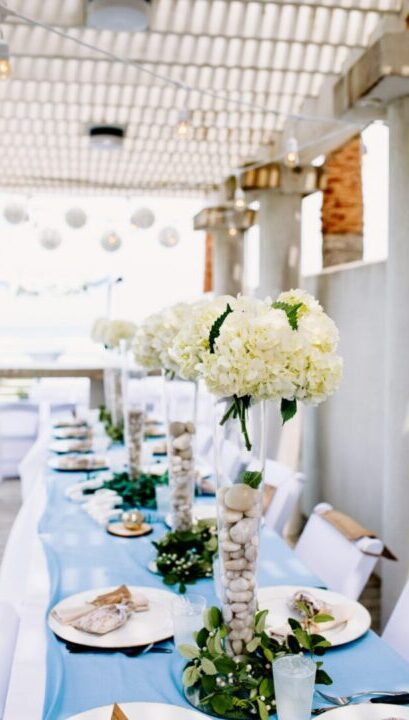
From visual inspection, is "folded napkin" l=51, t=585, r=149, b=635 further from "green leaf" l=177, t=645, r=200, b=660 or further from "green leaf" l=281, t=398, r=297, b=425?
"green leaf" l=281, t=398, r=297, b=425

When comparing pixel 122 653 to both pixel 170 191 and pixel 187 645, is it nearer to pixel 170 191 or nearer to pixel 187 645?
pixel 187 645

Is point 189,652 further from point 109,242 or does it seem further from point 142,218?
point 109,242

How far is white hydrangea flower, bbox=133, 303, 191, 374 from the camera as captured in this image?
2465 mm

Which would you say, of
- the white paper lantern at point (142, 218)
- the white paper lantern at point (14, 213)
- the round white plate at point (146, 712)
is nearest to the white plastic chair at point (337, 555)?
the round white plate at point (146, 712)

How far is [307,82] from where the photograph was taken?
5227 millimetres

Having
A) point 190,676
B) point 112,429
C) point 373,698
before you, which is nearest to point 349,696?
point 373,698

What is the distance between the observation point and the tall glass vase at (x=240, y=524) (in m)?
1.52

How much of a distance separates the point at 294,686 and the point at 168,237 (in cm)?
784

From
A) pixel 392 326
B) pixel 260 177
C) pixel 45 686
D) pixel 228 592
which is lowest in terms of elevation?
pixel 45 686

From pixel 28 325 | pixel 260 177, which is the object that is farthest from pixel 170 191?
pixel 28 325

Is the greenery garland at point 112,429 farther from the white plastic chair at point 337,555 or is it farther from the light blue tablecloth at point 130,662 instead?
the light blue tablecloth at point 130,662

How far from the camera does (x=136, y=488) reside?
122 inches

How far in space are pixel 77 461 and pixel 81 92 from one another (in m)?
2.95

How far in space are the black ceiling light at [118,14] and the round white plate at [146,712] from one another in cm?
331
